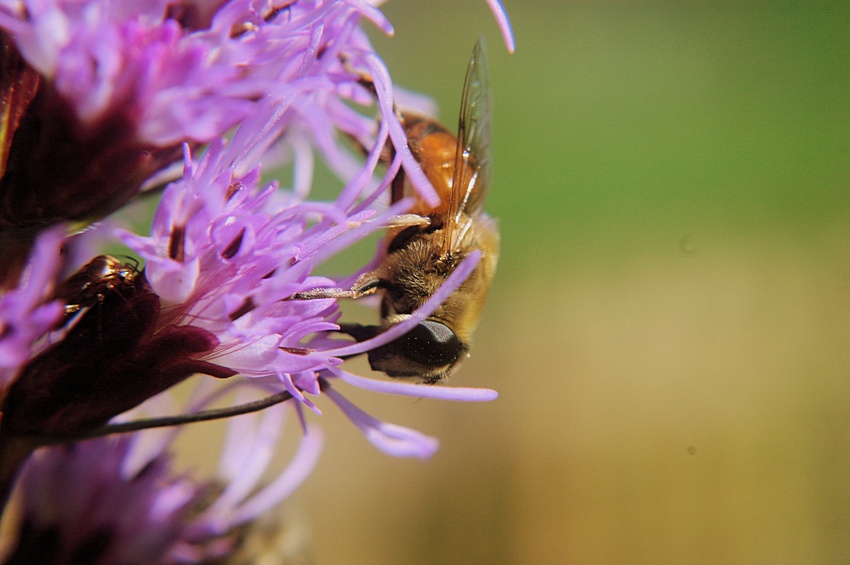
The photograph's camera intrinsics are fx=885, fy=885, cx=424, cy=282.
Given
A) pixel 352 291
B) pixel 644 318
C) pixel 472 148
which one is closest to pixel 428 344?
pixel 352 291

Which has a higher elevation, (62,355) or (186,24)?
(186,24)

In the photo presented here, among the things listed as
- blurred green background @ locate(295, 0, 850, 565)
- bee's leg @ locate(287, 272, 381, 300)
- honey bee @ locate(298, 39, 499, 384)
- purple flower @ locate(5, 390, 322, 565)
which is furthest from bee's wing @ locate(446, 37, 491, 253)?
blurred green background @ locate(295, 0, 850, 565)

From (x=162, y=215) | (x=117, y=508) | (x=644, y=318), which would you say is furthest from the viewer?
(x=644, y=318)

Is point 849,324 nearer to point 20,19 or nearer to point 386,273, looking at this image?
point 386,273

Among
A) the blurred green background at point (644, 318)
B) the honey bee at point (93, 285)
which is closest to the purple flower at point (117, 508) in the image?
the honey bee at point (93, 285)

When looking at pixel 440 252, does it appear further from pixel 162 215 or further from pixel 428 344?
pixel 162 215

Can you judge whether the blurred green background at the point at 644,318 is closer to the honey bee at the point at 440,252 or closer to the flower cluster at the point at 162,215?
the honey bee at the point at 440,252

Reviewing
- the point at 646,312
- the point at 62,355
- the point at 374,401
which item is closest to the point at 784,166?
the point at 646,312
